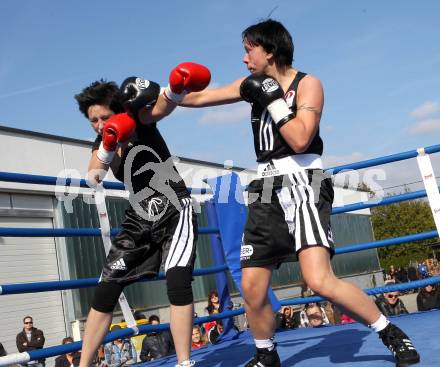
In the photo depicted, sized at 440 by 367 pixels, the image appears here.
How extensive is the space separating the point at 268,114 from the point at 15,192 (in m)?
10.3

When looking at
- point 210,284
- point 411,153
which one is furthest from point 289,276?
point 411,153

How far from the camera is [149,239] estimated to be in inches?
110

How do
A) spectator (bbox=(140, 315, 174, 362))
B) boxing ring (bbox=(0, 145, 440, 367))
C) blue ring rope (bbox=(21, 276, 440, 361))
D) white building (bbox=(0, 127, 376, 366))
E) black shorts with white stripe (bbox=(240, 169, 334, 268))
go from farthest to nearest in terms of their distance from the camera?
1. white building (bbox=(0, 127, 376, 366))
2. spectator (bbox=(140, 315, 174, 362))
3. blue ring rope (bbox=(21, 276, 440, 361))
4. boxing ring (bbox=(0, 145, 440, 367))
5. black shorts with white stripe (bbox=(240, 169, 334, 268))

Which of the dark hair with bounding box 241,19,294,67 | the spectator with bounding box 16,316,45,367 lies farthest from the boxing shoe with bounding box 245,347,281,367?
the spectator with bounding box 16,316,45,367

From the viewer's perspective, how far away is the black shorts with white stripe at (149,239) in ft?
8.87

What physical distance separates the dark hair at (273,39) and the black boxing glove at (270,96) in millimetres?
163

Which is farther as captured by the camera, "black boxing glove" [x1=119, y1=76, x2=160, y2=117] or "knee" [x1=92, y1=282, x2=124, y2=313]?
"knee" [x1=92, y1=282, x2=124, y2=313]

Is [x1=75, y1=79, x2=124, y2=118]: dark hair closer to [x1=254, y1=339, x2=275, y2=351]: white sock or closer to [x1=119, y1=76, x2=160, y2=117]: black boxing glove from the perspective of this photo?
[x1=119, y1=76, x2=160, y2=117]: black boxing glove

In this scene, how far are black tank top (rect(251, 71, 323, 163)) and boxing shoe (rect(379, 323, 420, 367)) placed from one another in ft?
2.62

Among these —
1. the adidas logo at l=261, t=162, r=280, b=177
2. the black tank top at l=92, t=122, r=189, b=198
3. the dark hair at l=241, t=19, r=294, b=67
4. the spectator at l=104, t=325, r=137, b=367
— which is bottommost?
the spectator at l=104, t=325, r=137, b=367

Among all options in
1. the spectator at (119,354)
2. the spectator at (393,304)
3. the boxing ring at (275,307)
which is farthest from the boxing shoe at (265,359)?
the spectator at (119,354)

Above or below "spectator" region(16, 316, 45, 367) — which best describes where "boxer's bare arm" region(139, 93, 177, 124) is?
above

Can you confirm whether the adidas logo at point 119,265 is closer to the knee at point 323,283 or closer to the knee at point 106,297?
the knee at point 106,297

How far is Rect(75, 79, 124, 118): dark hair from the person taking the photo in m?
2.77
